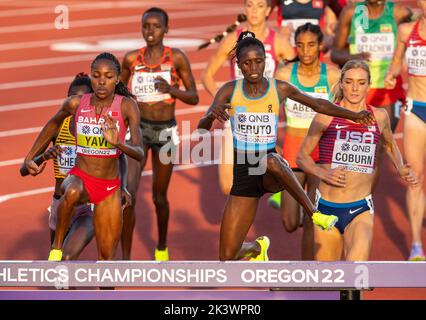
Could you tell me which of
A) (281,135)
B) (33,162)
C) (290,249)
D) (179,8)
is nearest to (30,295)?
(33,162)

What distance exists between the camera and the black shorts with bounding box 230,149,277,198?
366 inches

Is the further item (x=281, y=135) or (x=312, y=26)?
(x=281, y=135)

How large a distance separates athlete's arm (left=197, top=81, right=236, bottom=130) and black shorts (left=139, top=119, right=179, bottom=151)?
1893 mm

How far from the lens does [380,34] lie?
12039 millimetres

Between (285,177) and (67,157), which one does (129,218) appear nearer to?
(67,157)

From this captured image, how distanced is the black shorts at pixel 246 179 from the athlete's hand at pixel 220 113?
1.33 feet

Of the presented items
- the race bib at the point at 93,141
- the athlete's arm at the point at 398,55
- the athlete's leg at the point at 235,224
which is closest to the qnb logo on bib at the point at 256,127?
the athlete's leg at the point at 235,224

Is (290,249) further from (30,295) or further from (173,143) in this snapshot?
(30,295)

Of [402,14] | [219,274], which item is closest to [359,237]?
[219,274]

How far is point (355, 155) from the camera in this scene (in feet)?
30.8

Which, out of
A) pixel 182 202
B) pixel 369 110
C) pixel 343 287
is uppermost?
pixel 369 110

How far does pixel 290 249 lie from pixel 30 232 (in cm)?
230

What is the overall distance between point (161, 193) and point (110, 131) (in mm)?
2614

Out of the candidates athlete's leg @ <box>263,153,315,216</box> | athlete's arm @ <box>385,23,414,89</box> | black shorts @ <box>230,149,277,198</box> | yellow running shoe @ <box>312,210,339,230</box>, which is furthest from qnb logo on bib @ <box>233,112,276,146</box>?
athlete's arm @ <box>385,23,414,89</box>
